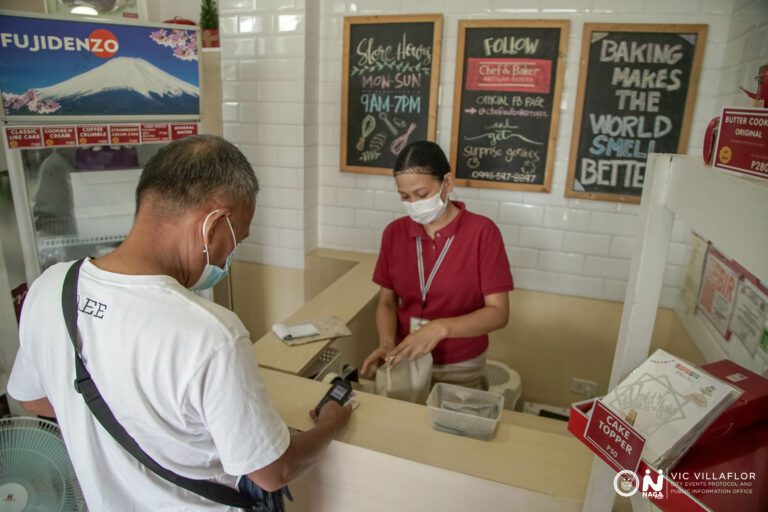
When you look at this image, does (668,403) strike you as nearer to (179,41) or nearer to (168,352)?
(168,352)

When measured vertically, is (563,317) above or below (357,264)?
below

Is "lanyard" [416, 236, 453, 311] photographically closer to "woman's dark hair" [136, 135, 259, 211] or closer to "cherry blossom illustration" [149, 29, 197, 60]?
"woman's dark hair" [136, 135, 259, 211]

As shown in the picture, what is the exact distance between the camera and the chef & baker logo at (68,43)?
6.50 ft

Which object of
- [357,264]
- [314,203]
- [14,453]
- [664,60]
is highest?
[664,60]

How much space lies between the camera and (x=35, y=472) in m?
1.67

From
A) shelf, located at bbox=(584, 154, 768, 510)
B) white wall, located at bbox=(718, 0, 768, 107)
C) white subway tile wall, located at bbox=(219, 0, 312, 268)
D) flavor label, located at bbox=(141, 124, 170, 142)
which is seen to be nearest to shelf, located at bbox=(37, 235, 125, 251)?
flavor label, located at bbox=(141, 124, 170, 142)

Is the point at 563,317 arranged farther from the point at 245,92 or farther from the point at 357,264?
the point at 245,92

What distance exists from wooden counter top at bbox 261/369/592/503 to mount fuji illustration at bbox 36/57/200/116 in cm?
158

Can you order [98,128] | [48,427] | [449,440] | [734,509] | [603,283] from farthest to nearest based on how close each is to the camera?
[603,283] < [98,128] < [48,427] < [449,440] < [734,509]

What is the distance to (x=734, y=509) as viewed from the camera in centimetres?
60

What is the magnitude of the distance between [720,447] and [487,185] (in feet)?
7.46

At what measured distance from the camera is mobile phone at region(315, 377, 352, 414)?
142 cm

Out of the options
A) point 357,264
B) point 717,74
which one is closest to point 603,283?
point 717,74

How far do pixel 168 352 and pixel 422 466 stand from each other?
685mm
